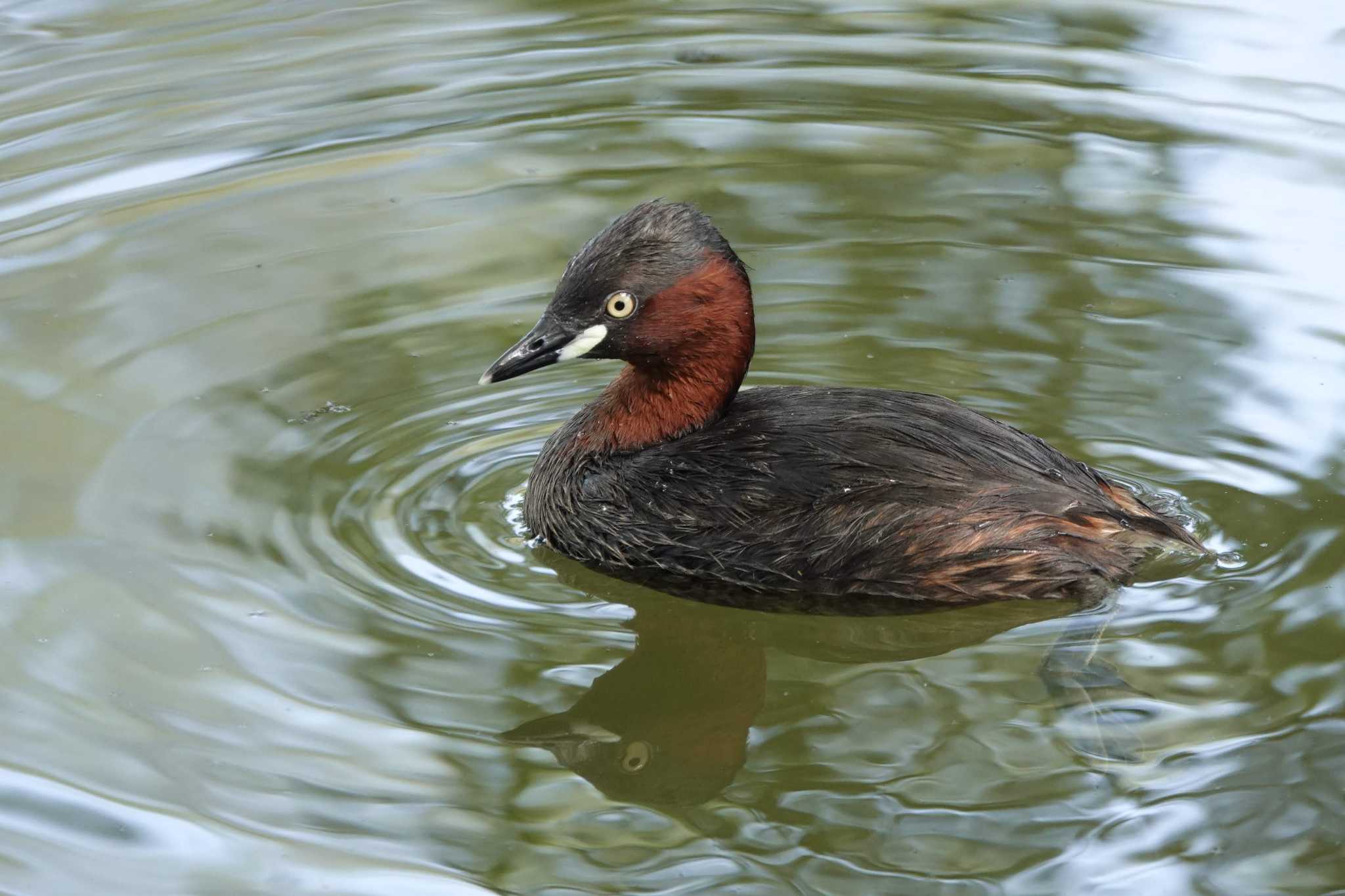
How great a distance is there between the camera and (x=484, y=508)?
521 centimetres

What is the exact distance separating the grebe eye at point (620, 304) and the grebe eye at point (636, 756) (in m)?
1.30

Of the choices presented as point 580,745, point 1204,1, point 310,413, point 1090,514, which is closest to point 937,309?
point 1090,514

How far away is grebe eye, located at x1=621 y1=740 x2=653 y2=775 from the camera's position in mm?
4102

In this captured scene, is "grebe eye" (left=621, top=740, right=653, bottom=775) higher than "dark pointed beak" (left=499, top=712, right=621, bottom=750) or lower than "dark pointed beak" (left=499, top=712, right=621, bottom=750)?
lower

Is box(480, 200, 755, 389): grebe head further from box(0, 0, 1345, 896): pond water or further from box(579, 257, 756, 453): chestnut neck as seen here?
box(0, 0, 1345, 896): pond water

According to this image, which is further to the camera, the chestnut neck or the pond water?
the chestnut neck

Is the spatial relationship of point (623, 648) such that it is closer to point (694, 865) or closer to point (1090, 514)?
point (694, 865)

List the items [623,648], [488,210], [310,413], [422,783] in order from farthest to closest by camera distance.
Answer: [488,210]
[310,413]
[623,648]
[422,783]

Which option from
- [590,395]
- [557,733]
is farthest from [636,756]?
[590,395]

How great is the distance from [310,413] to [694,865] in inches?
98.6

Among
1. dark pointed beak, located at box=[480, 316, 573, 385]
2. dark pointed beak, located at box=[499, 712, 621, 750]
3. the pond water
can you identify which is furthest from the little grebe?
dark pointed beak, located at box=[499, 712, 621, 750]

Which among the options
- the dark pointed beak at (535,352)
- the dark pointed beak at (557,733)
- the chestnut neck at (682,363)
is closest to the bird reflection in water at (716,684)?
the dark pointed beak at (557,733)

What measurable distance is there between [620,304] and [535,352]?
0.28 meters

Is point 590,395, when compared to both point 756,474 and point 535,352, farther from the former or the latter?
point 756,474
